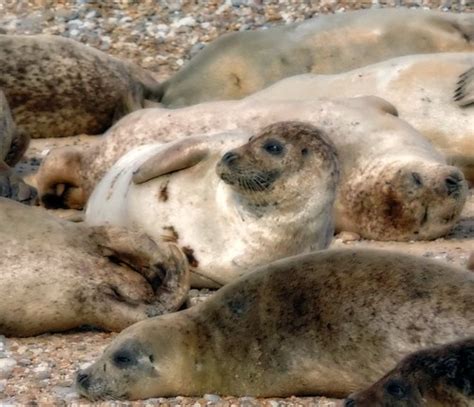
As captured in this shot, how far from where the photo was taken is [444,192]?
7730 millimetres

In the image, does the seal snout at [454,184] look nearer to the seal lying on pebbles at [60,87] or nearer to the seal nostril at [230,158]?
the seal nostril at [230,158]

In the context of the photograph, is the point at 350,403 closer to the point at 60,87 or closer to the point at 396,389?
the point at 396,389

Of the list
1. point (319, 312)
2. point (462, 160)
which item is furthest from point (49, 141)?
point (319, 312)

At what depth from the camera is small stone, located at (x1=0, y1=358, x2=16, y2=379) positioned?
5076mm

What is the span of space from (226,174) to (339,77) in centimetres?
316

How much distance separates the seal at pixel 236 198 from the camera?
6.20 meters

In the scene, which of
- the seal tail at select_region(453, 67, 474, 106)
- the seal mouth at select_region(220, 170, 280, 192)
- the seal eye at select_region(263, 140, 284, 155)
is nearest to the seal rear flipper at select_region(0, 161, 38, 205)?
the seal mouth at select_region(220, 170, 280, 192)

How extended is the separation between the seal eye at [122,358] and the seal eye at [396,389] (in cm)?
138

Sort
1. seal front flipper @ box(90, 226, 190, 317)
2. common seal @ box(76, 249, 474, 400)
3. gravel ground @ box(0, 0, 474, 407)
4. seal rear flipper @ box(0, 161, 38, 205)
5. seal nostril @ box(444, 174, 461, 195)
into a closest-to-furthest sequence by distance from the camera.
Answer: common seal @ box(76, 249, 474, 400)
seal front flipper @ box(90, 226, 190, 317)
seal nostril @ box(444, 174, 461, 195)
seal rear flipper @ box(0, 161, 38, 205)
gravel ground @ box(0, 0, 474, 407)

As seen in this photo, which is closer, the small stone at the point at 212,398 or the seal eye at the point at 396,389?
the seal eye at the point at 396,389

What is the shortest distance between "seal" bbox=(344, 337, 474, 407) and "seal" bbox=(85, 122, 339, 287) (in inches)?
95.4

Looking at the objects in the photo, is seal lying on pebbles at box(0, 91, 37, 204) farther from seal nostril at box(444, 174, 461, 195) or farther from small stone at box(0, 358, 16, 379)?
small stone at box(0, 358, 16, 379)

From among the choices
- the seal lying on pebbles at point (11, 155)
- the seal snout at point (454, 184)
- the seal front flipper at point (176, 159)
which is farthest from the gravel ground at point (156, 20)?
the seal front flipper at point (176, 159)

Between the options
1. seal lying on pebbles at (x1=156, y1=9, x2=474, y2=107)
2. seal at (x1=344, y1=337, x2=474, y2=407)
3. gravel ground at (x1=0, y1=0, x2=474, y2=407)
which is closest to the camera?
seal at (x1=344, y1=337, x2=474, y2=407)
